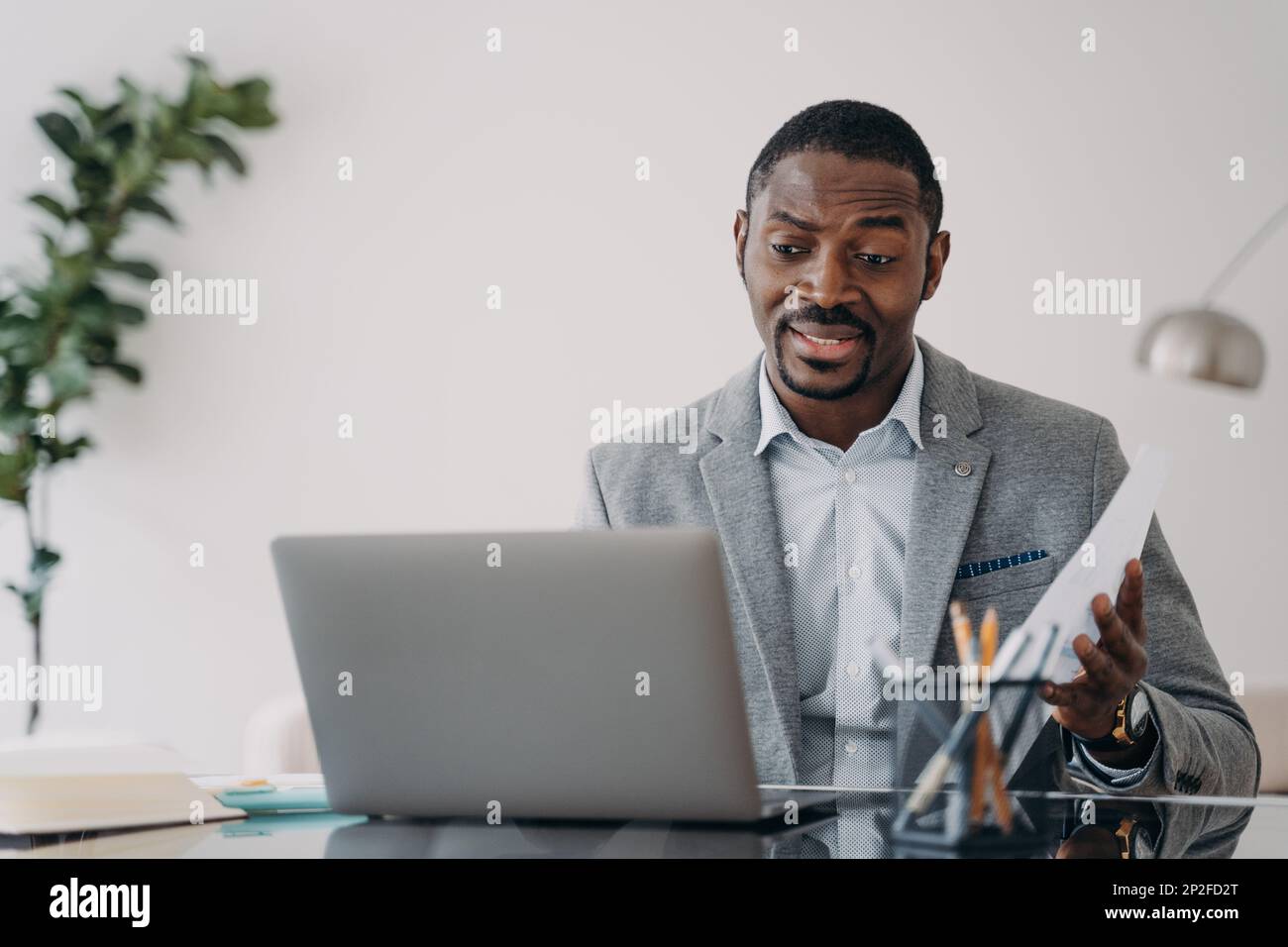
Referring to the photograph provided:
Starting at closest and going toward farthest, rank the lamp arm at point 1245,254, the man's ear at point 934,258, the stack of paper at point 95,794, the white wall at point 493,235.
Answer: the stack of paper at point 95,794 → the man's ear at point 934,258 → the lamp arm at point 1245,254 → the white wall at point 493,235

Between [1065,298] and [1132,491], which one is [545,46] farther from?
[1132,491]

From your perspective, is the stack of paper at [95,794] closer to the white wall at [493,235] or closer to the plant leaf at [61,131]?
the white wall at [493,235]

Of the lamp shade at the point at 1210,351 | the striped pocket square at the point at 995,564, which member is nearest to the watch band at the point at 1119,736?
the striped pocket square at the point at 995,564

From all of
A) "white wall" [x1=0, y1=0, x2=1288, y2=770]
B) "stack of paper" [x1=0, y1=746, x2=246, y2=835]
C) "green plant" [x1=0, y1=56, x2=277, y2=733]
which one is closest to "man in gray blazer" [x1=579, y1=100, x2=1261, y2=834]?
"stack of paper" [x1=0, y1=746, x2=246, y2=835]

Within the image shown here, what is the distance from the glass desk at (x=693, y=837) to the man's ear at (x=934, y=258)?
1.11 metres

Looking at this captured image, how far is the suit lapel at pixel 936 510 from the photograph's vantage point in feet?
5.86

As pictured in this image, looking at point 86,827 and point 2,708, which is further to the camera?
point 2,708

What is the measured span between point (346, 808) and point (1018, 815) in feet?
1.99

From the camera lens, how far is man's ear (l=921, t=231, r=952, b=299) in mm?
2145

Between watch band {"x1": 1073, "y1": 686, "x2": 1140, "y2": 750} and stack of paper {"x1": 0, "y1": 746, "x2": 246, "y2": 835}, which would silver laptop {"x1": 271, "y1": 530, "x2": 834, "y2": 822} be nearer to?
stack of paper {"x1": 0, "y1": 746, "x2": 246, "y2": 835}

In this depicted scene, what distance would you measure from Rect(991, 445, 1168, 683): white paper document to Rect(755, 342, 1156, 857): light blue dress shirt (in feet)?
1.82

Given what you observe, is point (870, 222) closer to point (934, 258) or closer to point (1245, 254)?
point (934, 258)
